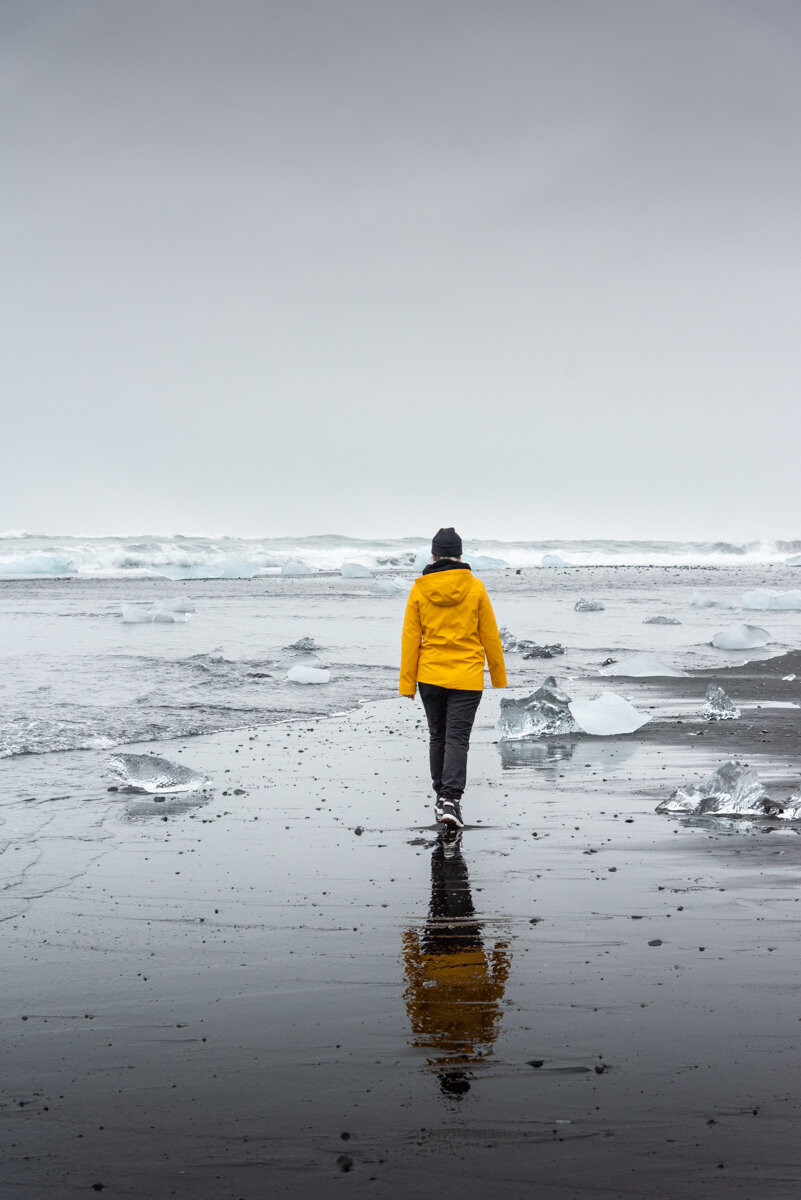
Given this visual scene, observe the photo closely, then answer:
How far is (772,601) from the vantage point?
31.9 meters

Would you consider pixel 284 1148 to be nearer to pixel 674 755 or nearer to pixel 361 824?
pixel 361 824

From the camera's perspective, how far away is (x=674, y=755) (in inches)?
350

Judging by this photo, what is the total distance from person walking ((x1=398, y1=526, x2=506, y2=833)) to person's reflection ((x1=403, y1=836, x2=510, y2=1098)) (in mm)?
1983

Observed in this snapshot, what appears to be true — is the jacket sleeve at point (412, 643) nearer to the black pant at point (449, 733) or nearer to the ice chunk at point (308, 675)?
the black pant at point (449, 733)

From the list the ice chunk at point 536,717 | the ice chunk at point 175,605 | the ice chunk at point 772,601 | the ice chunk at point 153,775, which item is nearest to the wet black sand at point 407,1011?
the ice chunk at point 153,775

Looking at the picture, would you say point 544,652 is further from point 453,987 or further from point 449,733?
point 453,987

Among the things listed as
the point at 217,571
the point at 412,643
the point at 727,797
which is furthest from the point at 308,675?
the point at 217,571

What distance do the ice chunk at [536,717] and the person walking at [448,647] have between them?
3049 millimetres

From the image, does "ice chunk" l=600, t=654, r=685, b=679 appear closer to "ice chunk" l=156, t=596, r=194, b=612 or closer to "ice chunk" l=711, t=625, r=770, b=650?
"ice chunk" l=711, t=625, r=770, b=650

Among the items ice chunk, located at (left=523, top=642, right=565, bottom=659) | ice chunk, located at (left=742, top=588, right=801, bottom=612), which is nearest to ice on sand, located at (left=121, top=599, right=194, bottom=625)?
ice chunk, located at (left=523, top=642, right=565, bottom=659)

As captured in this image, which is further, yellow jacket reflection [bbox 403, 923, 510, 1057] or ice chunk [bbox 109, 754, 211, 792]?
ice chunk [bbox 109, 754, 211, 792]

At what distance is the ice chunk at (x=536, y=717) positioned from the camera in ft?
33.2

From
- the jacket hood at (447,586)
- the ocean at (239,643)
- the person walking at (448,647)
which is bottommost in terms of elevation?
the ocean at (239,643)

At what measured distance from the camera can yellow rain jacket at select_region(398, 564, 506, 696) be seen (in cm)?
696
